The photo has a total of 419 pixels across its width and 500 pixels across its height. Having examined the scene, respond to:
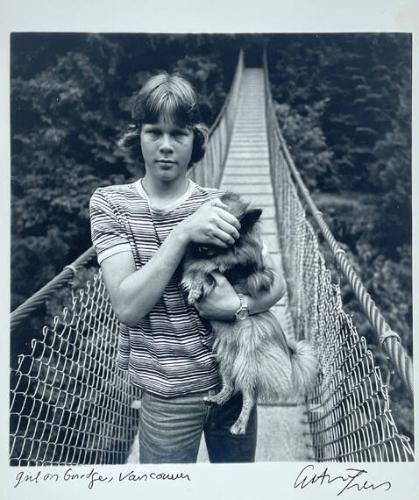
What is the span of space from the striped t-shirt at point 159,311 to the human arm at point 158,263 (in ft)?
0.08

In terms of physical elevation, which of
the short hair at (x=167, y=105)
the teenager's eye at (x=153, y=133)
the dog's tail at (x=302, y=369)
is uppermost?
the short hair at (x=167, y=105)

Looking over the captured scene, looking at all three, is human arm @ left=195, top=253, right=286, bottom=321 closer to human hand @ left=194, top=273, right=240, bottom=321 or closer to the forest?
human hand @ left=194, top=273, right=240, bottom=321

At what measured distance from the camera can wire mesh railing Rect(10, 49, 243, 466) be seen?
1152 millimetres

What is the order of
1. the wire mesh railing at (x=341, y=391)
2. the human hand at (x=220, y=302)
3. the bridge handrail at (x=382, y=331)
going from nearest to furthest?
the bridge handrail at (x=382, y=331)
the human hand at (x=220, y=302)
the wire mesh railing at (x=341, y=391)

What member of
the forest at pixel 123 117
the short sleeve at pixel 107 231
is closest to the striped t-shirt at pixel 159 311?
the short sleeve at pixel 107 231

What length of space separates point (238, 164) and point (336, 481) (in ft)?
5.29

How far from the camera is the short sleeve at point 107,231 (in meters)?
0.89

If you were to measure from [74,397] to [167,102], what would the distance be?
33.9 inches

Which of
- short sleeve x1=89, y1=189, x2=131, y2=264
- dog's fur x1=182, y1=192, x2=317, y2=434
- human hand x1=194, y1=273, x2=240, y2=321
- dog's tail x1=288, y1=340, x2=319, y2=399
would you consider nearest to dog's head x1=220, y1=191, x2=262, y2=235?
dog's fur x1=182, y1=192, x2=317, y2=434

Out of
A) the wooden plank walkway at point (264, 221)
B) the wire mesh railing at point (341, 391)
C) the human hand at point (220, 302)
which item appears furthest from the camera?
the wooden plank walkway at point (264, 221)

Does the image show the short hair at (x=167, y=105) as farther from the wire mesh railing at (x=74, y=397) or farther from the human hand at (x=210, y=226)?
the wire mesh railing at (x=74, y=397)

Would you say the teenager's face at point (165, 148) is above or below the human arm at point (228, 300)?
above

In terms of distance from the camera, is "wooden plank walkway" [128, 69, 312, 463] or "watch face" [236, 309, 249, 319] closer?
"watch face" [236, 309, 249, 319]
